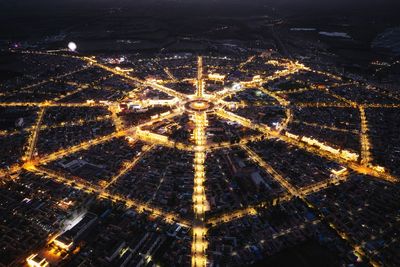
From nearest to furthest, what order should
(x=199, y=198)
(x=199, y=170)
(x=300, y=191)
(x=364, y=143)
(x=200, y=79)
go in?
(x=199, y=198)
(x=300, y=191)
(x=199, y=170)
(x=364, y=143)
(x=200, y=79)

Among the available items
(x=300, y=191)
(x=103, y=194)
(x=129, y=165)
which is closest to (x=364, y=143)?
(x=300, y=191)

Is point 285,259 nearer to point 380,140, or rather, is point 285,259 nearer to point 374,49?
point 380,140

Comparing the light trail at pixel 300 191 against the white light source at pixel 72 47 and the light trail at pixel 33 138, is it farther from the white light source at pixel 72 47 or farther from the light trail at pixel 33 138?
the white light source at pixel 72 47

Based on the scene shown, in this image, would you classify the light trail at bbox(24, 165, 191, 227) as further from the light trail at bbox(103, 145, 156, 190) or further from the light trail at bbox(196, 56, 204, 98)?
the light trail at bbox(196, 56, 204, 98)

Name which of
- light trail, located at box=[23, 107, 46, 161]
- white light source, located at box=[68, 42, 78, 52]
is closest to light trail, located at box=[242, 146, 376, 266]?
light trail, located at box=[23, 107, 46, 161]

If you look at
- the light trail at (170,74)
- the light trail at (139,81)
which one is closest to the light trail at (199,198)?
the light trail at (139,81)

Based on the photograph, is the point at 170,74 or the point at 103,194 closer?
the point at 103,194

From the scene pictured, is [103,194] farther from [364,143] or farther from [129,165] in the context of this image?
[364,143]

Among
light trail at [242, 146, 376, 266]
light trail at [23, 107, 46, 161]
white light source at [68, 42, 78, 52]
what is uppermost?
white light source at [68, 42, 78, 52]
